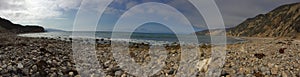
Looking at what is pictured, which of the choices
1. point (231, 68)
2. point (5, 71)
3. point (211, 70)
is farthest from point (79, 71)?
point (231, 68)

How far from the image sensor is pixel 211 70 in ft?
43.8

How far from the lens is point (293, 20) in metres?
179

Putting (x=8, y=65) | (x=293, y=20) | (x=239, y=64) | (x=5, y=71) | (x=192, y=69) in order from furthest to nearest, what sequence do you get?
(x=293, y=20) → (x=239, y=64) → (x=192, y=69) → (x=8, y=65) → (x=5, y=71)

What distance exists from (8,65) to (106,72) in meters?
4.30

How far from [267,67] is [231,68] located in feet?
6.73

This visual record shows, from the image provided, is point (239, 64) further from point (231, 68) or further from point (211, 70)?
point (211, 70)

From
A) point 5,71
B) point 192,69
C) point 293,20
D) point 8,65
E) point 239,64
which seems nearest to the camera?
point 5,71

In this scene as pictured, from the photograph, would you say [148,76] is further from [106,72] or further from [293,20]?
[293,20]

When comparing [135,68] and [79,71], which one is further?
[135,68]

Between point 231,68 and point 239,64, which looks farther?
point 239,64

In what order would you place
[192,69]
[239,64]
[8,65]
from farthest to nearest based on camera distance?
[239,64]
[192,69]
[8,65]

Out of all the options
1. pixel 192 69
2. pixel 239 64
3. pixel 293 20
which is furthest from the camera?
pixel 293 20

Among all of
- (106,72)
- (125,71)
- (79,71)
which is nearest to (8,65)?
(79,71)

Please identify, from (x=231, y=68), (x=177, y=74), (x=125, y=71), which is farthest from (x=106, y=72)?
(x=231, y=68)
